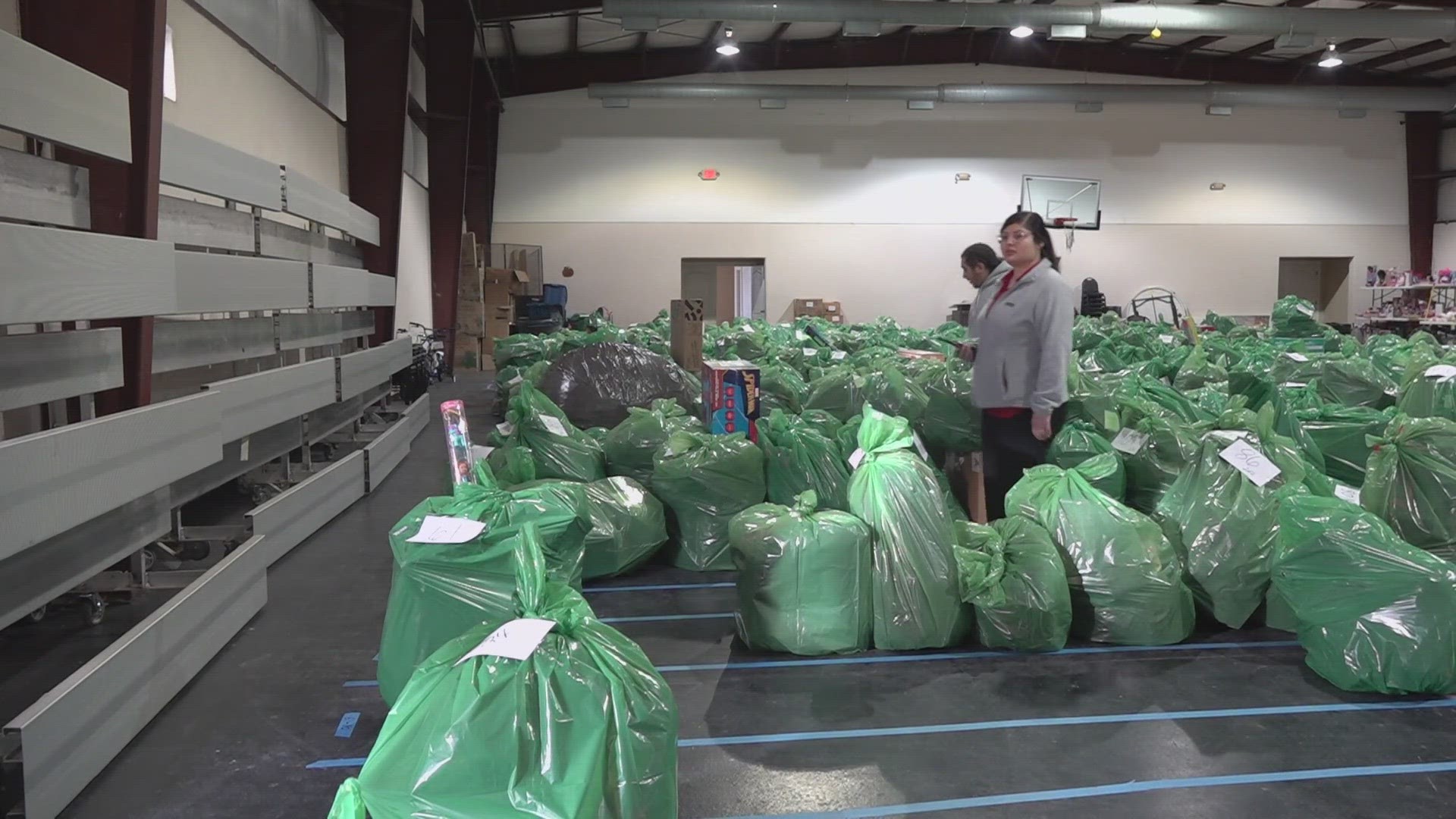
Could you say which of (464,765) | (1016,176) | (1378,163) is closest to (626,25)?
(1016,176)

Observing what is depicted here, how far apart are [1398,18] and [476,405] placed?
1108cm

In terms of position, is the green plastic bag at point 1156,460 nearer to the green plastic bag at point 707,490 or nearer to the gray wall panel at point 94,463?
the green plastic bag at point 707,490

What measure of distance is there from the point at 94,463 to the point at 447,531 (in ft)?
2.49

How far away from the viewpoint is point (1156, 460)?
3.31 metres

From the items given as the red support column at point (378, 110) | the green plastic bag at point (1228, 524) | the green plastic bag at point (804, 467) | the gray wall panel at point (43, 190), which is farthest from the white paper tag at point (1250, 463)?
the red support column at point (378, 110)

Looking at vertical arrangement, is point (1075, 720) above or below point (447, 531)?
below

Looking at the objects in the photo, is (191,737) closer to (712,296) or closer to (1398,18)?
(1398,18)

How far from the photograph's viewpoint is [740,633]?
2.72m

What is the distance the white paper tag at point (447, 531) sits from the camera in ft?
6.84

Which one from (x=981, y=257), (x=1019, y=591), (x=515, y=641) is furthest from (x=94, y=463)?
(x=981, y=257)

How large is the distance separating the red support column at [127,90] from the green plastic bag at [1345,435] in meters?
4.03

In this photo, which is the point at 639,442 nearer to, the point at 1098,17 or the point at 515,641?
the point at 515,641

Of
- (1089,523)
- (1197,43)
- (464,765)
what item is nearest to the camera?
(464,765)

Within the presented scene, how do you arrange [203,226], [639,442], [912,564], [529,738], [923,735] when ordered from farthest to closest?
[639,442] < [203,226] < [912,564] < [923,735] < [529,738]
